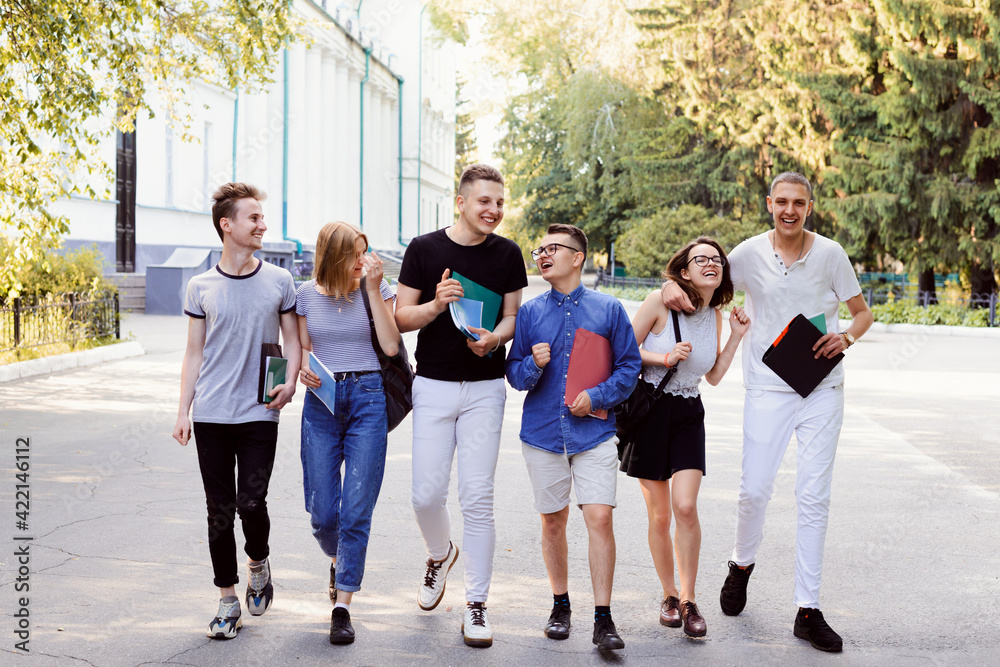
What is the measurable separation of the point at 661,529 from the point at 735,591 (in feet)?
1.74

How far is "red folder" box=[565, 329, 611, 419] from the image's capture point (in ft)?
14.6

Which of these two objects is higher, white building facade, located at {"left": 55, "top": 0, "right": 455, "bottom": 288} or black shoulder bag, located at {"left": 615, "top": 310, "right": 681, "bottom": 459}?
white building facade, located at {"left": 55, "top": 0, "right": 455, "bottom": 288}

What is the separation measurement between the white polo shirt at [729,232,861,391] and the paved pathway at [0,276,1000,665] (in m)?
1.18

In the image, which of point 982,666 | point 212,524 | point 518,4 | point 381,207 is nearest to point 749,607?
point 982,666

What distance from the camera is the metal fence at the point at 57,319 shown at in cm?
1402

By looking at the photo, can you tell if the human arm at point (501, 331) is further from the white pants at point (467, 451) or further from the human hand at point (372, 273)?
the human hand at point (372, 273)

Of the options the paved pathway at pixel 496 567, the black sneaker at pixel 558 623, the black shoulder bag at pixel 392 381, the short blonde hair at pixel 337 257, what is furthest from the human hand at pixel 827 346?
the short blonde hair at pixel 337 257

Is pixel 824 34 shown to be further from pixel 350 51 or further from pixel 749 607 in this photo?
pixel 749 607

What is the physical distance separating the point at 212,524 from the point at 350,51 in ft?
145

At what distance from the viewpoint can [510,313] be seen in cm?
466

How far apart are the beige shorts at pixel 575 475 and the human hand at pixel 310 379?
938 mm

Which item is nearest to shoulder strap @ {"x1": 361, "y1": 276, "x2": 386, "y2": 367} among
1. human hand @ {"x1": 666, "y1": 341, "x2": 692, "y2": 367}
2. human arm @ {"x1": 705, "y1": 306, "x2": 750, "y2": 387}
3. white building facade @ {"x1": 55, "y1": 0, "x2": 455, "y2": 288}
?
human hand @ {"x1": 666, "y1": 341, "x2": 692, "y2": 367}

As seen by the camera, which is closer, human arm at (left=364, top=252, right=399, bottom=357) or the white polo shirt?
human arm at (left=364, top=252, right=399, bottom=357)

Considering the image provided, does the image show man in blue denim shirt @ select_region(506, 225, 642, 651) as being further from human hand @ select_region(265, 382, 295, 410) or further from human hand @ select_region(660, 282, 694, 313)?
human hand @ select_region(265, 382, 295, 410)
